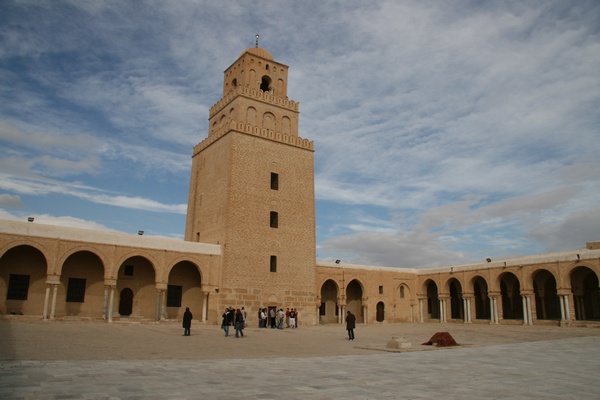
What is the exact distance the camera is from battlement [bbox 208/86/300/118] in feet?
89.9

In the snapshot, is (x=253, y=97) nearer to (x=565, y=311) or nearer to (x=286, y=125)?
(x=286, y=125)

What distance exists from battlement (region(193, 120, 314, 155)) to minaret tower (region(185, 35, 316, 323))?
62 mm

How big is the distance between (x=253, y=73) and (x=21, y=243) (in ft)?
53.0

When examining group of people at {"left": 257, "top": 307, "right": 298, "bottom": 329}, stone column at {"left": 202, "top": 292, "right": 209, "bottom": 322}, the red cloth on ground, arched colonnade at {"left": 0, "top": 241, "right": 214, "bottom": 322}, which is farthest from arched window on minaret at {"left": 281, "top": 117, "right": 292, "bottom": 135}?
the red cloth on ground

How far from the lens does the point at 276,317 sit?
24.3 m

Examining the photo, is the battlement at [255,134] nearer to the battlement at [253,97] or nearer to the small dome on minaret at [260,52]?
the battlement at [253,97]

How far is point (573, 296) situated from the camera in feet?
86.5

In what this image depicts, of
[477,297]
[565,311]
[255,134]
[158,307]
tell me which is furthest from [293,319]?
[477,297]

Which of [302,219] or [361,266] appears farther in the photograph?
[361,266]

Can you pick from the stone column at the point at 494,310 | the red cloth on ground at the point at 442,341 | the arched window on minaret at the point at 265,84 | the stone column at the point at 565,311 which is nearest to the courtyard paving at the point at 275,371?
the red cloth on ground at the point at 442,341

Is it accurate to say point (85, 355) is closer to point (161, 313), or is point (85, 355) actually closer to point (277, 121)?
point (161, 313)

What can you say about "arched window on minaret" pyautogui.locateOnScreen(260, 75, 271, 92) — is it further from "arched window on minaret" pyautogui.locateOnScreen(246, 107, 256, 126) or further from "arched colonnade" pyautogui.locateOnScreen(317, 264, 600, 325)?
→ "arched colonnade" pyautogui.locateOnScreen(317, 264, 600, 325)

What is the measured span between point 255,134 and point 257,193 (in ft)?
11.7

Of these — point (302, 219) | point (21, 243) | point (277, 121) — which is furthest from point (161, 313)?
point (277, 121)
